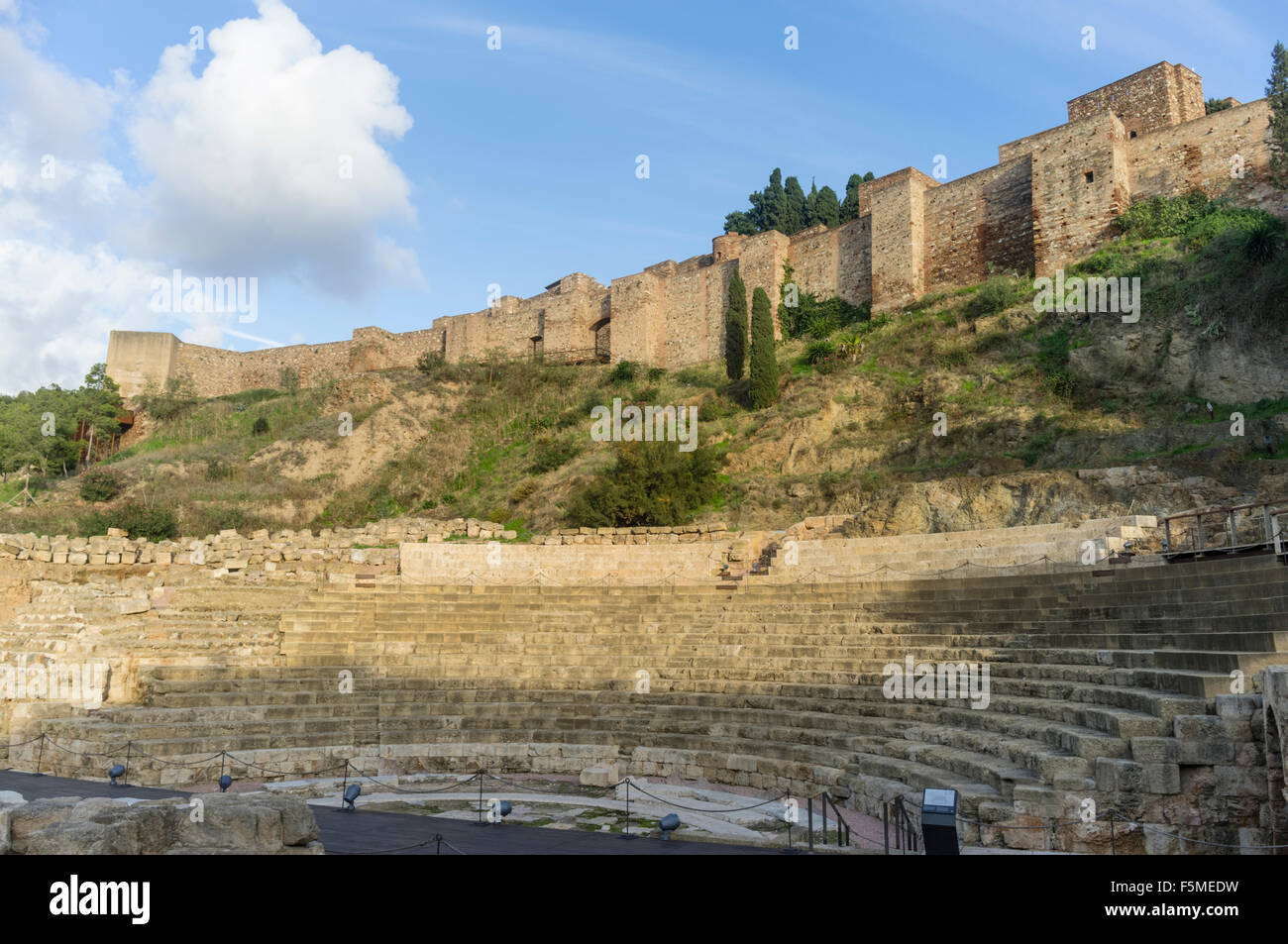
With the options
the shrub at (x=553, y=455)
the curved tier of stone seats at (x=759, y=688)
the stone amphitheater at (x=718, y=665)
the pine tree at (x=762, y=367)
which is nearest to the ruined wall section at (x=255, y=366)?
the shrub at (x=553, y=455)

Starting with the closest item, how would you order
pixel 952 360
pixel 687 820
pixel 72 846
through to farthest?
1. pixel 72 846
2. pixel 687 820
3. pixel 952 360

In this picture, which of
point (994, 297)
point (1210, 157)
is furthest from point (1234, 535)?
point (1210, 157)

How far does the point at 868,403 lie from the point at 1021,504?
7817 millimetres

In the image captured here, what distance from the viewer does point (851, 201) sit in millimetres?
41750

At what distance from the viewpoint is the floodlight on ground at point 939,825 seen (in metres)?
5.18

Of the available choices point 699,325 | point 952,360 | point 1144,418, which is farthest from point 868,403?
point 699,325

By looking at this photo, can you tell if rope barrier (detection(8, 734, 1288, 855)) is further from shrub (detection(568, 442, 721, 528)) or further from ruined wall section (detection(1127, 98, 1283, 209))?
ruined wall section (detection(1127, 98, 1283, 209))

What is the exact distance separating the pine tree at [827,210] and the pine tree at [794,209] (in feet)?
2.43

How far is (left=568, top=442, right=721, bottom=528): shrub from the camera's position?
2036 centimetres

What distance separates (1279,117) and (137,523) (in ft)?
96.6

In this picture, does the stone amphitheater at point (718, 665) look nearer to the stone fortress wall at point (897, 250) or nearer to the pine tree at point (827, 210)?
the stone fortress wall at point (897, 250)

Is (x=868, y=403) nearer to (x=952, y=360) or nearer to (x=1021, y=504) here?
(x=952, y=360)

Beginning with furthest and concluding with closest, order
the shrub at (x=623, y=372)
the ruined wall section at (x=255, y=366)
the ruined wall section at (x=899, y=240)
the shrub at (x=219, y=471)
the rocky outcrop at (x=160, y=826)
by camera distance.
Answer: the ruined wall section at (x=255, y=366)
the shrub at (x=623, y=372)
the shrub at (x=219, y=471)
the ruined wall section at (x=899, y=240)
the rocky outcrop at (x=160, y=826)

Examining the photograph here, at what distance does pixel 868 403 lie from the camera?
23641 mm
